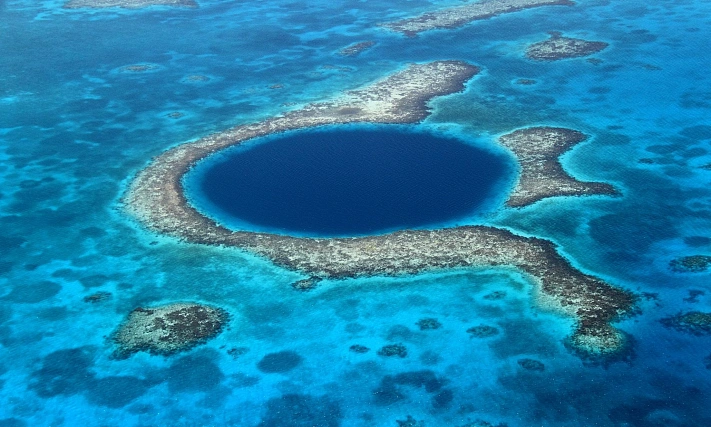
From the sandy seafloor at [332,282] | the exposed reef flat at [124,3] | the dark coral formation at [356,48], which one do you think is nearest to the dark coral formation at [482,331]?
the sandy seafloor at [332,282]

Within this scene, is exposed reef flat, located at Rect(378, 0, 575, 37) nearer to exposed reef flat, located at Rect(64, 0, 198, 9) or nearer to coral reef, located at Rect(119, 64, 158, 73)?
coral reef, located at Rect(119, 64, 158, 73)

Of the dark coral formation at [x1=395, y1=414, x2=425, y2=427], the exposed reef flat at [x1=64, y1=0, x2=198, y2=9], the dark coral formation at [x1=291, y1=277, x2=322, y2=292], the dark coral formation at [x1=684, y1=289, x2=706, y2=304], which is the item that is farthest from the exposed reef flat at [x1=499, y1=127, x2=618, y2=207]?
the exposed reef flat at [x1=64, y1=0, x2=198, y2=9]

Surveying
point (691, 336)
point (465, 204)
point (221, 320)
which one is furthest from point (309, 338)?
point (691, 336)

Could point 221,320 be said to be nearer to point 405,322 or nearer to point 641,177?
point 405,322

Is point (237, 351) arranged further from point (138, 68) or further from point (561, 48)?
point (561, 48)

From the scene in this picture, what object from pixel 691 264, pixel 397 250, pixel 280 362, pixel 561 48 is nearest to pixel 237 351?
pixel 280 362

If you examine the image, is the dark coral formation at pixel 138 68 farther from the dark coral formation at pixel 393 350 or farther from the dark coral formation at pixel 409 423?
the dark coral formation at pixel 409 423
